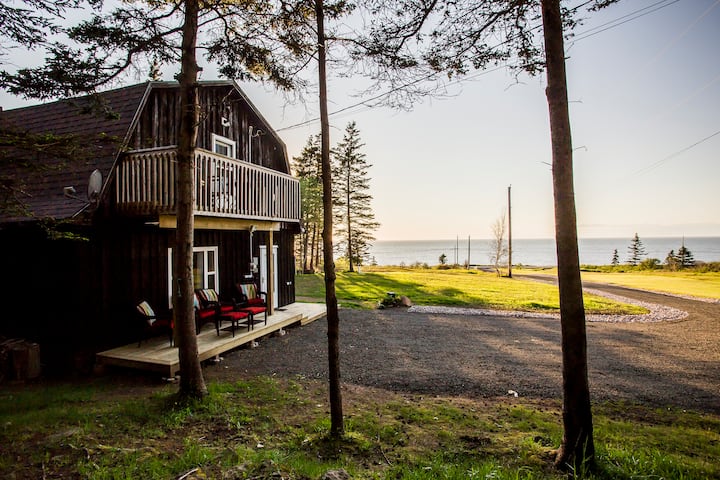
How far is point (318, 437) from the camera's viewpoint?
3.99 m

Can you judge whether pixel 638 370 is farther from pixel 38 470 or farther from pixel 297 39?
pixel 38 470

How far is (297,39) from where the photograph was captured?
5.06 metres

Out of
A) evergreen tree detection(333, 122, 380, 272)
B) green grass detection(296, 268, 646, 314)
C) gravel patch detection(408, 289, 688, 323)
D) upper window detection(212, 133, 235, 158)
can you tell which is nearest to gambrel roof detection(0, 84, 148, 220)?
upper window detection(212, 133, 235, 158)

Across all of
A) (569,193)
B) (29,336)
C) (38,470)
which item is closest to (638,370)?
(569,193)

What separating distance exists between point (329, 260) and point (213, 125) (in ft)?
25.3

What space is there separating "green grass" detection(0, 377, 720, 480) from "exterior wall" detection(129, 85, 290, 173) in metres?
4.28

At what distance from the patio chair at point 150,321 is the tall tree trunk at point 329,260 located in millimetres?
4657

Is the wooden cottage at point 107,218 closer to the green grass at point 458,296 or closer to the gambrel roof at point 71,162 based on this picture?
the gambrel roof at point 71,162

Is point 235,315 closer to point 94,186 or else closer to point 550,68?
point 94,186

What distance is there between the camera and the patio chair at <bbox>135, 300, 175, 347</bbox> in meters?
7.12

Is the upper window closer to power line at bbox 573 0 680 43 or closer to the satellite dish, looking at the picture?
the satellite dish

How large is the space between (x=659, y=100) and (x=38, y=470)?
23.2m

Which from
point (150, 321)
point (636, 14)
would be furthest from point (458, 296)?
point (150, 321)

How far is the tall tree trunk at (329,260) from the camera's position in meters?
4.06
